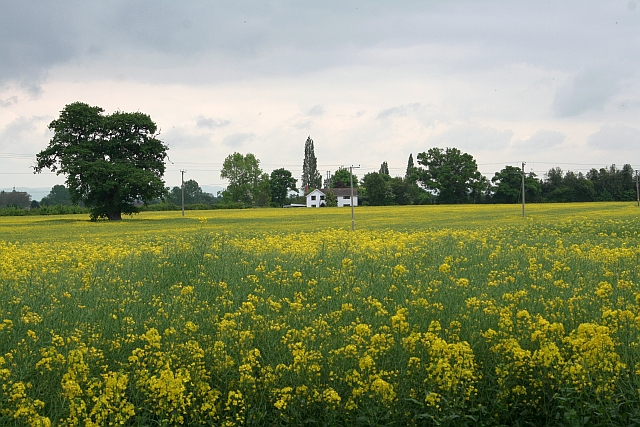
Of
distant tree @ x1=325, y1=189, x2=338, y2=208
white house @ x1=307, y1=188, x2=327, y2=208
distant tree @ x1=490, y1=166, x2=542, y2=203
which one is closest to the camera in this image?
distant tree @ x1=490, y1=166, x2=542, y2=203

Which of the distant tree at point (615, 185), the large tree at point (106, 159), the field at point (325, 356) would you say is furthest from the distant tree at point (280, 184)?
the field at point (325, 356)

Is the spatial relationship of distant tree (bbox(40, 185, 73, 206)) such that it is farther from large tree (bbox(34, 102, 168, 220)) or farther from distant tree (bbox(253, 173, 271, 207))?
large tree (bbox(34, 102, 168, 220))

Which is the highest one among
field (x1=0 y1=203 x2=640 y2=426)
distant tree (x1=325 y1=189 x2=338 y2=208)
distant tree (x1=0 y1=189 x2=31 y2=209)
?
distant tree (x1=0 y1=189 x2=31 y2=209)

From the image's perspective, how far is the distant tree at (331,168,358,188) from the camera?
144050 mm

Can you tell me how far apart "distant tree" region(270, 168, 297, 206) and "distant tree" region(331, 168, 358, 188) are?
13.5 metres

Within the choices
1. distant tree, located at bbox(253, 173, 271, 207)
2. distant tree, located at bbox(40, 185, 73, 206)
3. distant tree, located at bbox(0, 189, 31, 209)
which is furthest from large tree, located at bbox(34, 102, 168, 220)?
distant tree, located at bbox(40, 185, 73, 206)

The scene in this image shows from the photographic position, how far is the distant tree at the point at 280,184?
13600 centimetres

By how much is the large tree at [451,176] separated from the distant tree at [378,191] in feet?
31.6

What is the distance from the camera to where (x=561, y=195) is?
101m

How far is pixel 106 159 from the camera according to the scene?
55.5 metres

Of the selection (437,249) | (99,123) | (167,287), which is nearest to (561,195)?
(99,123)

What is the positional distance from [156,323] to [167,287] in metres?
2.88

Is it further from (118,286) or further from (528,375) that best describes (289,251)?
(528,375)

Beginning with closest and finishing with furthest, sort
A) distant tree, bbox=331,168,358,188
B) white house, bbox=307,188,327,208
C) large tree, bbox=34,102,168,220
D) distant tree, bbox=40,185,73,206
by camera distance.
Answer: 1. large tree, bbox=34,102,168,220
2. white house, bbox=307,188,327,208
3. distant tree, bbox=331,168,358,188
4. distant tree, bbox=40,185,73,206
